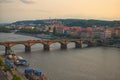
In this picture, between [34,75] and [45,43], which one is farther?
[45,43]

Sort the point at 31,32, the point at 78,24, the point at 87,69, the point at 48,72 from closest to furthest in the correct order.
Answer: the point at 48,72
the point at 87,69
the point at 31,32
the point at 78,24

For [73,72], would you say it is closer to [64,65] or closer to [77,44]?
[64,65]

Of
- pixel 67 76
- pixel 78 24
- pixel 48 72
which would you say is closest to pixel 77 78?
pixel 67 76

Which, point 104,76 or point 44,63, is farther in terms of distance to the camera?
point 44,63

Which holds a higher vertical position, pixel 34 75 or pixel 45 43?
pixel 34 75

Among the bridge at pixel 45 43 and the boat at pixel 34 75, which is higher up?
the boat at pixel 34 75

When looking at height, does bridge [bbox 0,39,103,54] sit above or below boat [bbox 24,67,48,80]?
below

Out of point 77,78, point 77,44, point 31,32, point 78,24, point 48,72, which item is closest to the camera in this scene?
point 77,78

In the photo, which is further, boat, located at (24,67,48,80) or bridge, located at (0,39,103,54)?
bridge, located at (0,39,103,54)

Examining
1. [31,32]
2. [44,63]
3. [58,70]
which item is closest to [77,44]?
[44,63]

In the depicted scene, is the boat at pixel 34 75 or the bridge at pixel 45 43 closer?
the boat at pixel 34 75
